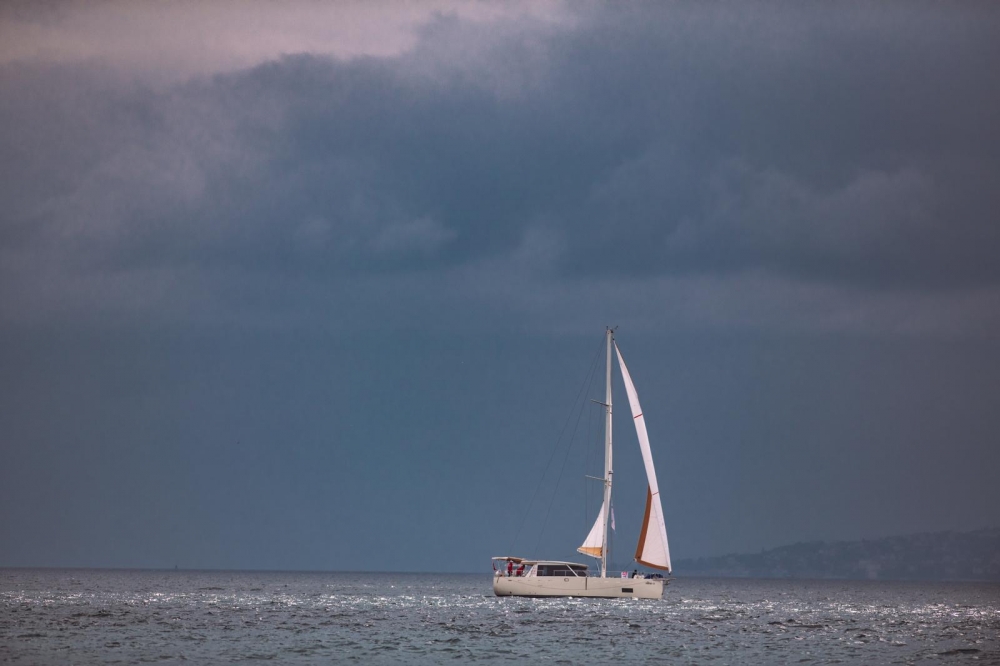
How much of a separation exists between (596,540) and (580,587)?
639 centimetres

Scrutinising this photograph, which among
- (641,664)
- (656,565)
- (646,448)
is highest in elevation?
(646,448)

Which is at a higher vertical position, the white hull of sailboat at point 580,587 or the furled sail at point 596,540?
the furled sail at point 596,540

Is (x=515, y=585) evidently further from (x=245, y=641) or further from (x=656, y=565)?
(x=245, y=641)

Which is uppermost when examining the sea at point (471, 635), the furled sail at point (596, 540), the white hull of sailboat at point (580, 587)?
the furled sail at point (596, 540)

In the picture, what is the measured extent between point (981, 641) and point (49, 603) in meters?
75.6

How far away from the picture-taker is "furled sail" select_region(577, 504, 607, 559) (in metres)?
103

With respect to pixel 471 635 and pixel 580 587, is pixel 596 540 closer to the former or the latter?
pixel 580 587

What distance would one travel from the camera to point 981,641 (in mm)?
75500

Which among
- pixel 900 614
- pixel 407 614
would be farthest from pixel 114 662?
pixel 900 614

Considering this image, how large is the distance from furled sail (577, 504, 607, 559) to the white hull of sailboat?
13.5 ft

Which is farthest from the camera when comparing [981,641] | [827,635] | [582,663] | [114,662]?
[827,635]

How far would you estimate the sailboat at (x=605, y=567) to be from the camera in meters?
98.8

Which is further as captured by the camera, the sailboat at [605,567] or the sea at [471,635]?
the sailboat at [605,567]

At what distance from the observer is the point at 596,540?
4094 inches
